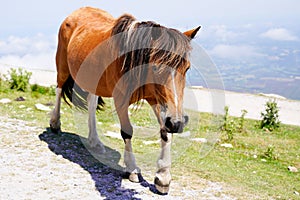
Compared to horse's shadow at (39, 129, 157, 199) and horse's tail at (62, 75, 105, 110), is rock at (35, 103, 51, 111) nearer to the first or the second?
horse's shadow at (39, 129, 157, 199)

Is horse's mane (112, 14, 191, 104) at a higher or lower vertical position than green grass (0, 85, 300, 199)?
higher

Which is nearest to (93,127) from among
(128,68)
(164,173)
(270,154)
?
(164,173)

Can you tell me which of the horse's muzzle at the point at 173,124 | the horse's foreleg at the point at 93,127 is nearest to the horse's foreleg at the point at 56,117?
the horse's foreleg at the point at 93,127

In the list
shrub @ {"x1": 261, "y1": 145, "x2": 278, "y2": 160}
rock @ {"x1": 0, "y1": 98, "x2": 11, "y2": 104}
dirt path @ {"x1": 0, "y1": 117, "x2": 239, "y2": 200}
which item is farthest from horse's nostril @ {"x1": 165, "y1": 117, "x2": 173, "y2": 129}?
rock @ {"x1": 0, "y1": 98, "x2": 11, "y2": 104}

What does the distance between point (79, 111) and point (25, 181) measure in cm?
308

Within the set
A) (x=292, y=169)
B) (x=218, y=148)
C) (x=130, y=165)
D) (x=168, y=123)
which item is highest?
(x=168, y=123)

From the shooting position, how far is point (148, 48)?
14.6 feet

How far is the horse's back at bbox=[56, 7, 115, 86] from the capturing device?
6.29 metres

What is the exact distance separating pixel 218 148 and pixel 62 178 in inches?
196

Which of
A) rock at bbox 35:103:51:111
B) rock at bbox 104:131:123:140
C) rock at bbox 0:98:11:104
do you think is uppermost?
rock at bbox 104:131:123:140

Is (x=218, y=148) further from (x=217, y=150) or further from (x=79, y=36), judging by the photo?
(x=79, y=36)

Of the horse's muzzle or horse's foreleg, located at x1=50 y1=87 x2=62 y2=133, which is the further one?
horse's foreleg, located at x1=50 y1=87 x2=62 y2=133

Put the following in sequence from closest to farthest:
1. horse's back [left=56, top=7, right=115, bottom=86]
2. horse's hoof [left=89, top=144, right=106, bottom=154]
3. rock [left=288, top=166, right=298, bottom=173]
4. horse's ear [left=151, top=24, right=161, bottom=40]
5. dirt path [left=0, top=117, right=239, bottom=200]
A: horse's ear [left=151, top=24, right=161, bottom=40], dirt path [left=0, top=117, right=239, bottom=200], horse's back [left=56, top=7, right=115, bottom=86], horse's hoof [left=89, top=144, right=106, bottom=154], rock [left=288, top=166, right=298, bottom=173]

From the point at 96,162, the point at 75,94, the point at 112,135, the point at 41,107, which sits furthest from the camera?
the point at 41,107
